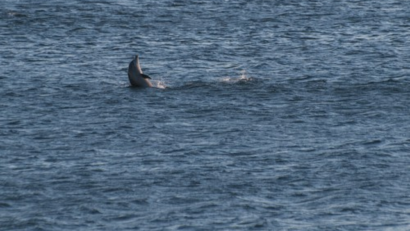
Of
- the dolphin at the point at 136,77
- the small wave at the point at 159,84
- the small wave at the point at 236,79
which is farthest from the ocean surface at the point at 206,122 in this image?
the dolphin at the point at 136,77

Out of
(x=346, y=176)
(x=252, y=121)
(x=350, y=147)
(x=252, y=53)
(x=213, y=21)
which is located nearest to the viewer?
(x=346, y=176)

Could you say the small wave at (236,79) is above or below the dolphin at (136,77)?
below

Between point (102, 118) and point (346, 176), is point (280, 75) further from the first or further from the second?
point (346, 176)

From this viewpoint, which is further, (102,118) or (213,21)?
(213,21)

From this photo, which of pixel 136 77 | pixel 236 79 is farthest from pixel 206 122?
pixel 236 79

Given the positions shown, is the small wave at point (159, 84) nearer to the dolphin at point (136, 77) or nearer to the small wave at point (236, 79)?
the dolphin at point (136, 77)

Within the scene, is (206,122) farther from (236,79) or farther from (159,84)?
(236,79)

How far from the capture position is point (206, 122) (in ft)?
121

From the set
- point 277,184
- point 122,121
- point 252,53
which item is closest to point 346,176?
point 277,184

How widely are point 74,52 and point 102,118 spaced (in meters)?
13.1

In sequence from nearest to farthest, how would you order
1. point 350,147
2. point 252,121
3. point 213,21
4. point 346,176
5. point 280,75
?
1. point 346,176
2. point 350,147
3. point 252,121
4. point 280,75
5. point 213,21

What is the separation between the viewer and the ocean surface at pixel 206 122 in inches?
1136

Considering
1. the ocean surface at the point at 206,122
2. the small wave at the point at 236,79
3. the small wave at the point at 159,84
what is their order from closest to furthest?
the ocean surface at the point at 206,122
the small wave at the point at 159,84
the small wave at the point at 236,79

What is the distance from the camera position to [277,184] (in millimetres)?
30609
